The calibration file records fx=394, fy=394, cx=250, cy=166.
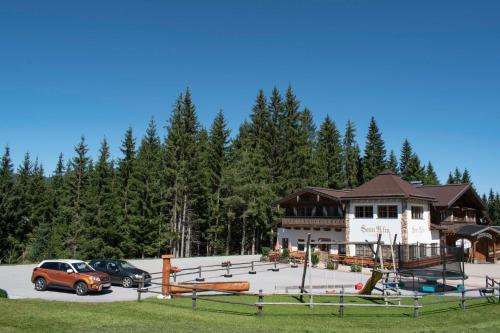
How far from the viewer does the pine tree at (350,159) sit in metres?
66.1

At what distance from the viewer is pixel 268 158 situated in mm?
58312

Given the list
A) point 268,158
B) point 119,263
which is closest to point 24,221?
point 268,158

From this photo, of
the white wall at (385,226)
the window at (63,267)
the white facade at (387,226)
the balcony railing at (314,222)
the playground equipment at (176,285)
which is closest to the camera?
the playground equipment at (176,285)

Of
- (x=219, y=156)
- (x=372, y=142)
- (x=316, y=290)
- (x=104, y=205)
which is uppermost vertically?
(x=372, y=142)

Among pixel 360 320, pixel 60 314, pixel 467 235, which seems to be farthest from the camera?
pixel 467 235

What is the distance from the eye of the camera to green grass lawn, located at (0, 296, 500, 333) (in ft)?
39.2

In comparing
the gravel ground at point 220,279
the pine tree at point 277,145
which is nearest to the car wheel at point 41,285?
the gravel ground at point 220,279

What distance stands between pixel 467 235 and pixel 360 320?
32139 millimetres

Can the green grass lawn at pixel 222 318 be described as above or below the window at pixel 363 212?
below

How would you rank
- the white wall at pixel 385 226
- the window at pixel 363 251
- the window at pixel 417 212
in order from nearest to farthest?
1. the white wall at pixel 385 226
2. the window at pixel 417 212
3. the window at pixel 363 251

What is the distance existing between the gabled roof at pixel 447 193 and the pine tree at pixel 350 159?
18325 millimetres

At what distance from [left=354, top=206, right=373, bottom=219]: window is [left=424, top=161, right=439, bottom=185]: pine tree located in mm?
46852

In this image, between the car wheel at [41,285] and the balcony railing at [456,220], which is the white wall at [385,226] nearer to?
the balcony railing at [456,220]

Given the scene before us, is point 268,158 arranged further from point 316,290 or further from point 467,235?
point 316,290
